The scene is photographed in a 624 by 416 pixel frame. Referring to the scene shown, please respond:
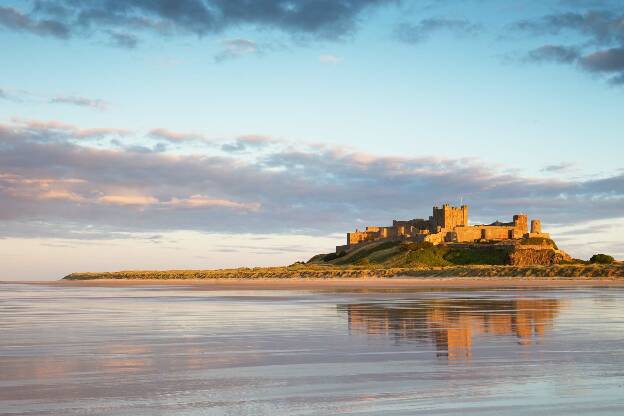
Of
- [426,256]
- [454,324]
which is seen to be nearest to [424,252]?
[426,256]

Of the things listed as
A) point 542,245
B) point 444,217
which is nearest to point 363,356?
point 542,245

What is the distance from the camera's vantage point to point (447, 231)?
15612cm

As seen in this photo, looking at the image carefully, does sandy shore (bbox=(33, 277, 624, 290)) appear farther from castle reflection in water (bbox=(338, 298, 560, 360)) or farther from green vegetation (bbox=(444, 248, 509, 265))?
green vegetation (bbox=(444, 248, 509, 265))

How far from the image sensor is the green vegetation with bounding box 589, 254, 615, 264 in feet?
392

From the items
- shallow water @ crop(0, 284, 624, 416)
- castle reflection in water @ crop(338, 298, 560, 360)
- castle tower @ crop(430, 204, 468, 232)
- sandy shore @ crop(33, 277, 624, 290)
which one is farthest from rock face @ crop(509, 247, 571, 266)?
shallow water @ crop(0, 284, 624, 416)

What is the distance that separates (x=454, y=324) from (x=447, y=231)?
5461 inches

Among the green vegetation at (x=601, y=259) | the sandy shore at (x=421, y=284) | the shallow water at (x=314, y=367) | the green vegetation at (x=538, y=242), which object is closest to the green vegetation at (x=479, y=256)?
the green vegetation at (x=538, y=242)

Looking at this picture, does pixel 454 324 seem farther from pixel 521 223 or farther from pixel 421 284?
pixel 521 223

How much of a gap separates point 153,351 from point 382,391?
19.6 ft

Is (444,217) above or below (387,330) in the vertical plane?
above

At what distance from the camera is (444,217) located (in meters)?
162

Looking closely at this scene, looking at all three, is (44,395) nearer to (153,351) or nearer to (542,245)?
(153,351)

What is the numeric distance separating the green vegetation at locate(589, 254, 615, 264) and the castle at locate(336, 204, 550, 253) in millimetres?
27592

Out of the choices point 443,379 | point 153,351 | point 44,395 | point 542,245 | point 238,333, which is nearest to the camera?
point 44,395
